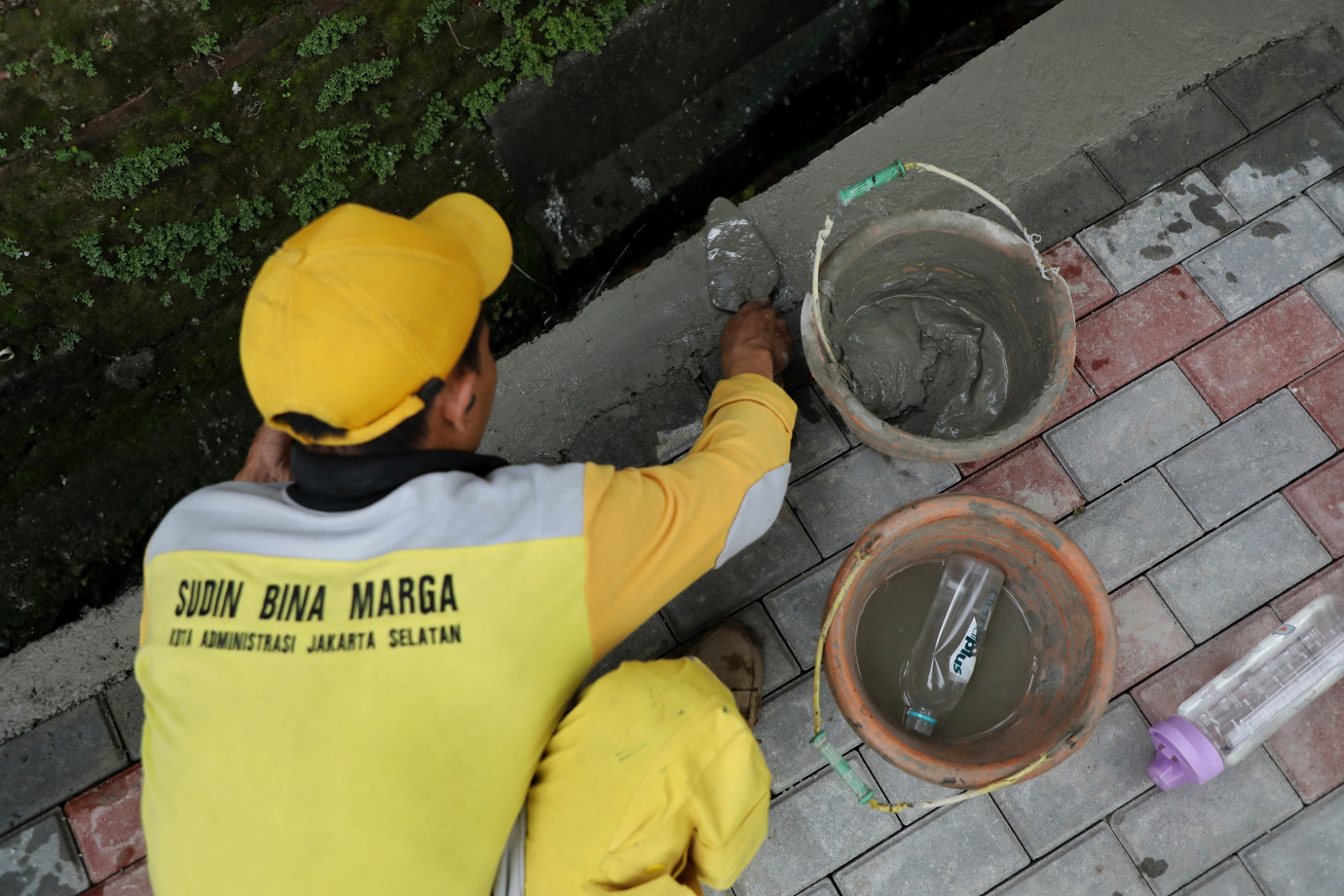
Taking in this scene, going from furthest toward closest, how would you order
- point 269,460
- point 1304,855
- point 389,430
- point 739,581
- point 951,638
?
point 739,581 < point 1304,855 < point 951,638 < point 269,460 < point 389,430

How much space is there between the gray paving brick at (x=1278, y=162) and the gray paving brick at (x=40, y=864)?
4.39 m

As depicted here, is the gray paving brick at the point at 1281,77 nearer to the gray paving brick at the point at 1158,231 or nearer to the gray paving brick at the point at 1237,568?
the gray paving brick at the point at 1158,231

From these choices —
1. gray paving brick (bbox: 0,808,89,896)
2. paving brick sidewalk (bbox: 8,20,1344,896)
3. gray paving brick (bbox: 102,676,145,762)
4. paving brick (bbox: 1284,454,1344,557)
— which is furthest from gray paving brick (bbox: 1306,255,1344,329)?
gray paving brick (bbox: 0,808,89,896)

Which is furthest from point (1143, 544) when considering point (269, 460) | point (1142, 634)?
point (269, 460)

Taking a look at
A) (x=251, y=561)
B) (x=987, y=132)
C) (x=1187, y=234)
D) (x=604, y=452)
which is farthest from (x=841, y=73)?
(x=251, y=561)

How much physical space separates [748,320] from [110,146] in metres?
2.03

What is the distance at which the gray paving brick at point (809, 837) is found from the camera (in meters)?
2.29

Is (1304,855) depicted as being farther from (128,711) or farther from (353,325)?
(128,711)

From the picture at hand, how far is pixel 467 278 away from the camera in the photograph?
1598mm

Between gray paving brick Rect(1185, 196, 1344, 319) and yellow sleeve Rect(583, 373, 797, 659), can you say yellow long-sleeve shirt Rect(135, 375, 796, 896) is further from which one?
gray paving brick Rect(1185, 196, 1344, 319)

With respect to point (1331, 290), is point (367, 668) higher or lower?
higher

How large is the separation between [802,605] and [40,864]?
2496 millimetres

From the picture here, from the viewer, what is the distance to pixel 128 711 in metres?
2.44

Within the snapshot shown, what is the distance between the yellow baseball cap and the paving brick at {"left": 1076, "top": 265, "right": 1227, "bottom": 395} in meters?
2.13
